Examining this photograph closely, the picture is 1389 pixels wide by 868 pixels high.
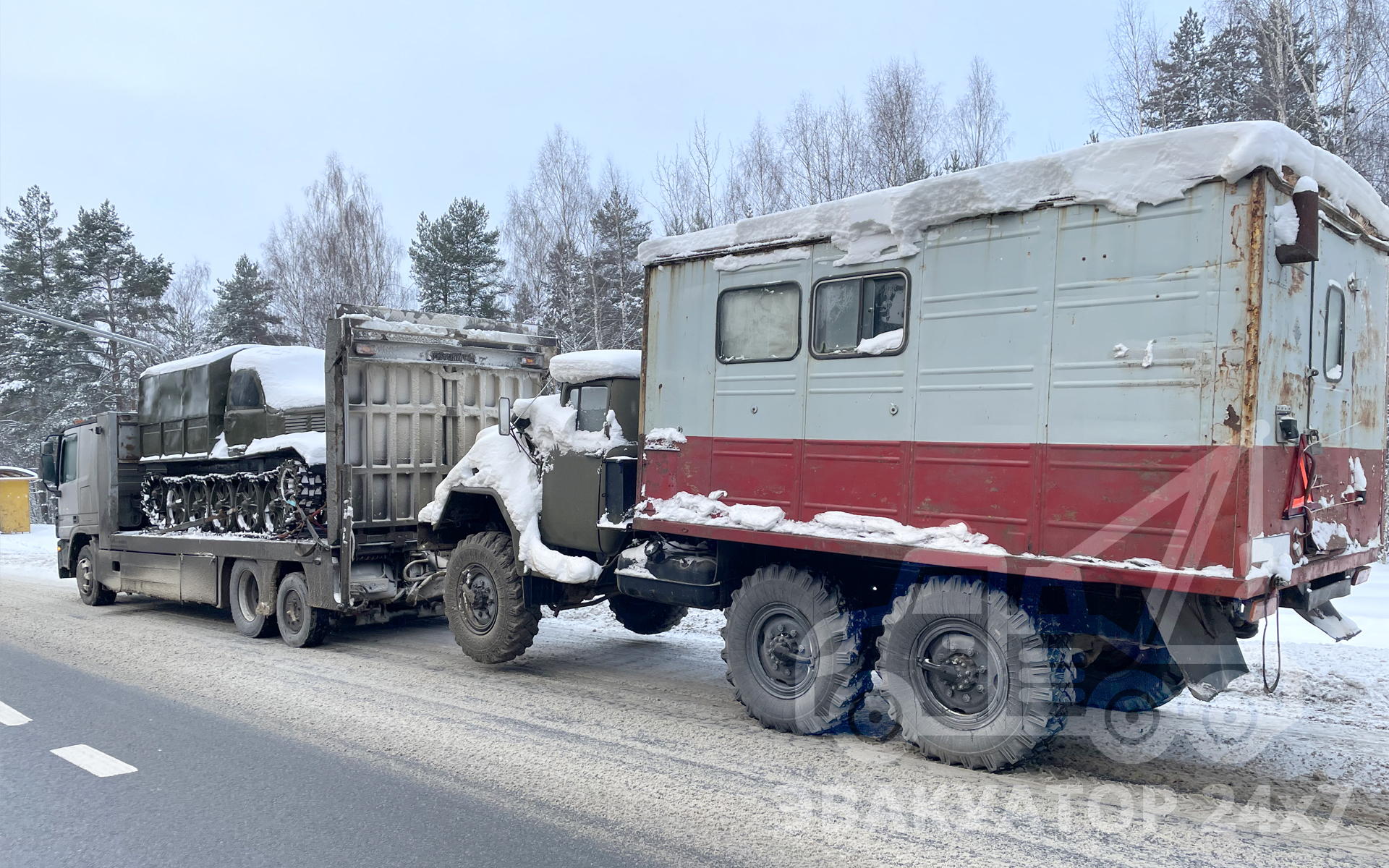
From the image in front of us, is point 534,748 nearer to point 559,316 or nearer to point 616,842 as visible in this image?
point 616,842

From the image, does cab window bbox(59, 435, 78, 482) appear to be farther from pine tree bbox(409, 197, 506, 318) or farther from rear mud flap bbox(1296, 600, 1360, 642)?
pine tree bbox(409, 197, 506, 318)

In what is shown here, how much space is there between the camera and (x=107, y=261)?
36.2 meters

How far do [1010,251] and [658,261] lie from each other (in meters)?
2.76

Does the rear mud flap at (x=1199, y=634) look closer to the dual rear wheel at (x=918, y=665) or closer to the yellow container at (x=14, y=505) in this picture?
the dual rear wheel at (x=918, y=665)

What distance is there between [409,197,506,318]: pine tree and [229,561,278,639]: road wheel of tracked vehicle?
2031 cm

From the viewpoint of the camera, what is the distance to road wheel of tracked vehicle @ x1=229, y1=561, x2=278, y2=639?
9.77 metres

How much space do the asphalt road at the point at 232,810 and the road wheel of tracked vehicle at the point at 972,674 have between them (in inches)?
84.2

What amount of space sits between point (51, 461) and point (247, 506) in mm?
5493

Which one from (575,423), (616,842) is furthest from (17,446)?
(616,842)

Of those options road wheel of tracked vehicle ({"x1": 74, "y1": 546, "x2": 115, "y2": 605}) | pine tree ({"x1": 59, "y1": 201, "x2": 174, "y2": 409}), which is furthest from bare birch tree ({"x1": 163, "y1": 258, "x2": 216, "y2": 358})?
road wheel of tracked vehicle ({"x1": 74, "y1": 546, "x2": 115, "y2": 605})

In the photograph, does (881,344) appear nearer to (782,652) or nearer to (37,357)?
(782,652)

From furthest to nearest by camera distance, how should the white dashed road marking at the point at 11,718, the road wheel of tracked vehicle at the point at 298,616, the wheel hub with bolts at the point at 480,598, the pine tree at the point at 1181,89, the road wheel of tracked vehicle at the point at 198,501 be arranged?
the pine tree at the point at 1181,89, the road wheel of tracked vehicle at the point at 198,501, the road wheel of tracked vehicle at the point at 298,616, the wheel hub with bolts at the point at 480,598, the white dashed road marking at the point at 11,718

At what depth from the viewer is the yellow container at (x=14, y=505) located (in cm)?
2580

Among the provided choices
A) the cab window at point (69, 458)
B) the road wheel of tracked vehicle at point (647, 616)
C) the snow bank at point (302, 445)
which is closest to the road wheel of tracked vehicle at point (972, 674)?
the road wheel of tracked vehicle at point (647, 616)
